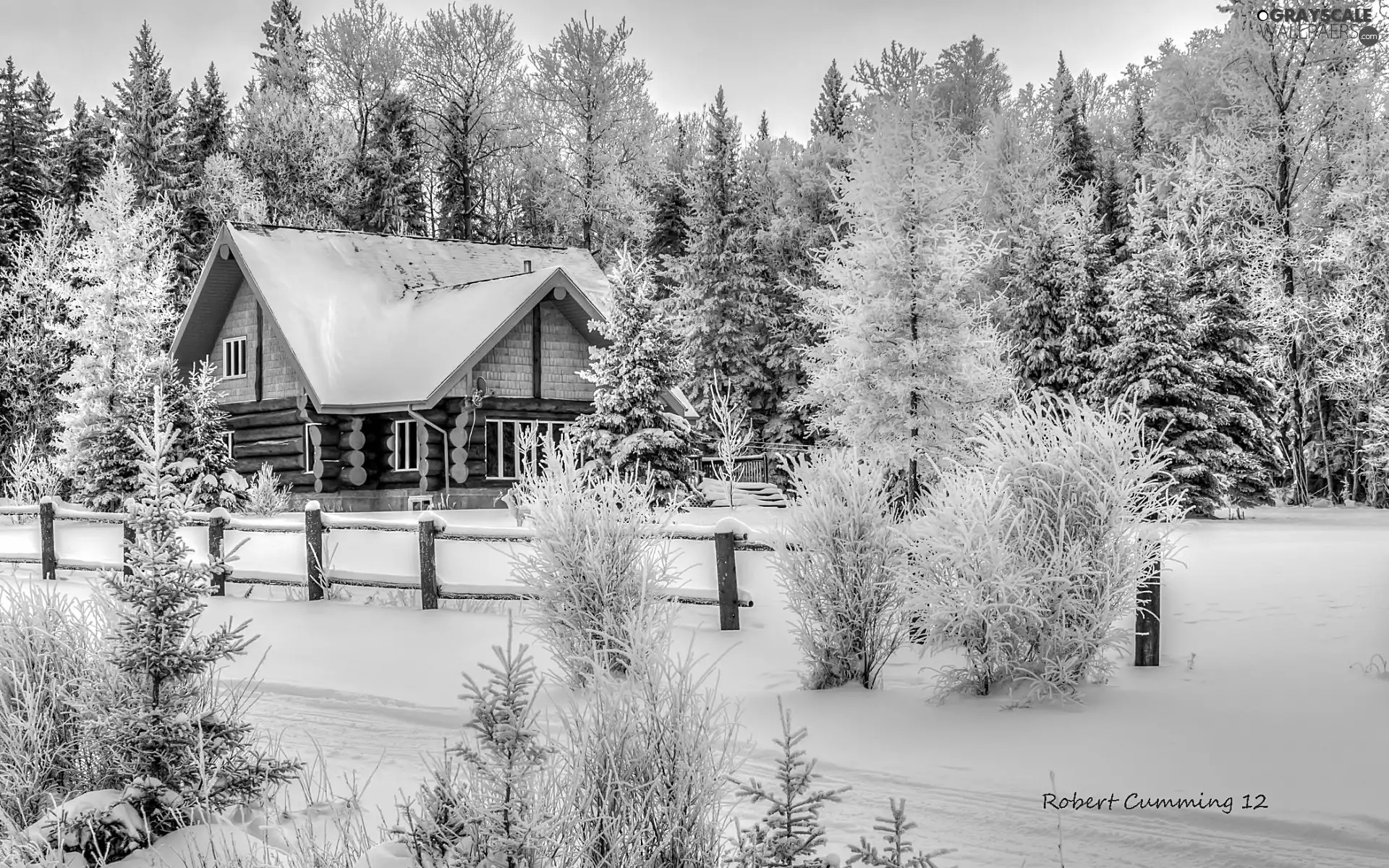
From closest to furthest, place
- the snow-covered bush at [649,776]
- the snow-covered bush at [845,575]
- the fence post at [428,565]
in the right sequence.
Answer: the snow-covered bush at [649,776], the snow-covered bush at [845,575], the fence post at [428,565]

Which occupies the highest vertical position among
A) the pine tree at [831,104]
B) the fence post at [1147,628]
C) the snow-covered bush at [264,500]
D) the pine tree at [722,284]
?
the pine tree at [831,104]

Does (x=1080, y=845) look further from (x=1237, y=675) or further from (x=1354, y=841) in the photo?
(x=1237, y=675)

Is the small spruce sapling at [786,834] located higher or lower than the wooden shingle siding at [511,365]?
lower

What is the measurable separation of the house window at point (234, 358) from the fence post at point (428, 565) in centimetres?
1798

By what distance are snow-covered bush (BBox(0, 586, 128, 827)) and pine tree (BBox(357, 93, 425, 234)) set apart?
37817 mm

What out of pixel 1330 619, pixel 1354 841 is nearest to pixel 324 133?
pixel 1330 619

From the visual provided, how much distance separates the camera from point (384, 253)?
1173 inches

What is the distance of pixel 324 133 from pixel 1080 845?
1638 inches

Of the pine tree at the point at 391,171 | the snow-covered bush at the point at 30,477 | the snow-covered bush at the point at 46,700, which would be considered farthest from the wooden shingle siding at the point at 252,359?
the snow-covered bush at the point at 46,700

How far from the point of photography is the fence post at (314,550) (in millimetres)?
13250

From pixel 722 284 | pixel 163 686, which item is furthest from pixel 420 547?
pixel 722 284

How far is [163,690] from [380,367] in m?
20.8

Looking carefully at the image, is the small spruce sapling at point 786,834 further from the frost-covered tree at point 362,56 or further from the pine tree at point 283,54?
the pine tree at point 283,54

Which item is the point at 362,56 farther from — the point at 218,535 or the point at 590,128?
the point at 218,535
